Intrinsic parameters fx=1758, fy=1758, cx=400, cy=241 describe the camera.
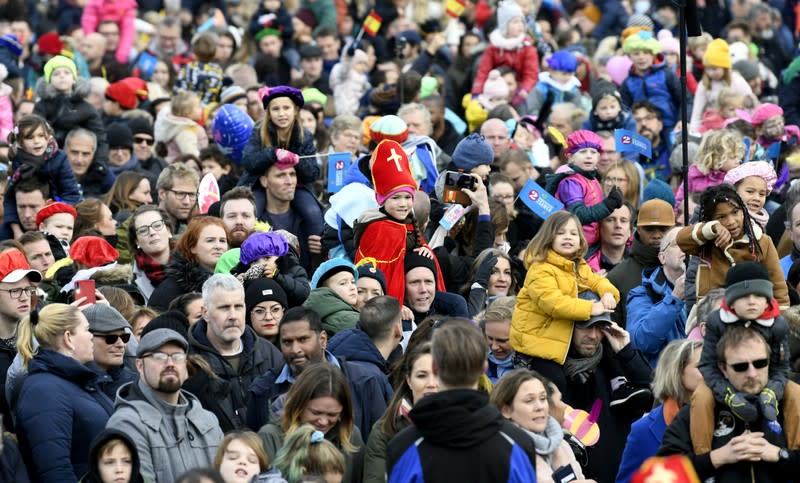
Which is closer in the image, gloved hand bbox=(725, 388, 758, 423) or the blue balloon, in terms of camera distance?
gloved hand bbox=(725, 388, 758, 423)

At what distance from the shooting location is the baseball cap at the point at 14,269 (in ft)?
33.6

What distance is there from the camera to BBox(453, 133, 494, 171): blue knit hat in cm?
1294

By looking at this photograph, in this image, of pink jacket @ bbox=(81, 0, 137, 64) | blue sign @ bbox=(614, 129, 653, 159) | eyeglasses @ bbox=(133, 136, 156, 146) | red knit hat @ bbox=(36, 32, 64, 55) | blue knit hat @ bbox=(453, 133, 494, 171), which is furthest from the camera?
pink jacket @ bbox=(81, 0, 137, 64)

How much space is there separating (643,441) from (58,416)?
2967 mm

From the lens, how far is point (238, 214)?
11977 mm

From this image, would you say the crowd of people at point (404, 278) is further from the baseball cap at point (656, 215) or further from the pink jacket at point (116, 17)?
the pink jacket at point (116, 17)

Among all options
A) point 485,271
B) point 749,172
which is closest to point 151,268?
point 485,271

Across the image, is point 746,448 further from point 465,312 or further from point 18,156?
point 18,156

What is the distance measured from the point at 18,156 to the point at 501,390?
638 cm

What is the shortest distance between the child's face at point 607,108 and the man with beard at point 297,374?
6.94 meters

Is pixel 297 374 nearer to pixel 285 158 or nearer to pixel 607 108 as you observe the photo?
pixel 285 158

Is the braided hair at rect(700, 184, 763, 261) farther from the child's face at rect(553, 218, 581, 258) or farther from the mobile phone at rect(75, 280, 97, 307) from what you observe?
the mobile phone at rect(75, 280, 97, 307)

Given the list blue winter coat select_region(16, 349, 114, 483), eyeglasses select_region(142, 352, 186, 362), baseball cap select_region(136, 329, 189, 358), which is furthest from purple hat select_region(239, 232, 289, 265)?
eyeglasses select_region(142, 352, 186, 362)

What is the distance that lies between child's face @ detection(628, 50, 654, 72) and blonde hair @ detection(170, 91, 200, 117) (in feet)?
14.6
